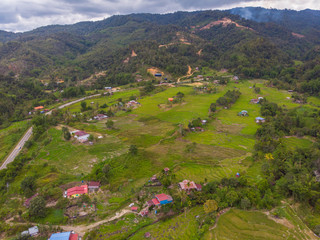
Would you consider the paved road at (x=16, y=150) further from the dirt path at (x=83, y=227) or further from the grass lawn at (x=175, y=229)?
the grass lawn at (x=175, y=229)

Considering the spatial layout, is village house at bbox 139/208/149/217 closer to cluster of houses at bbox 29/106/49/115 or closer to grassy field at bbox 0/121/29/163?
grassy field at bbox 0/121/29/163

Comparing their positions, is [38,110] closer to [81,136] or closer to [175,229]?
[81,136]

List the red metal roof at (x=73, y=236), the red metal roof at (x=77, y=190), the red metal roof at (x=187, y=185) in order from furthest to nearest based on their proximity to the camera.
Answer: the red metal roof at (x=187, y=185) → the red metal roof at (x=77, y=190) → the red metal roof at (x=73, y=236)

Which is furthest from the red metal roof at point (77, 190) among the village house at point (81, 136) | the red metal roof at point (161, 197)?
the village house at point (81, 136)

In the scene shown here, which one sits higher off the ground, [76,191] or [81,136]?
[81,136]

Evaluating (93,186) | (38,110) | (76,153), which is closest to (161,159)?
(93,186)

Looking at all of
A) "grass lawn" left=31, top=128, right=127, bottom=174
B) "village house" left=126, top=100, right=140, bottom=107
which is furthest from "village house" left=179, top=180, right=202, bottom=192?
"village house" left=126, top=100, right=140, bottom=107

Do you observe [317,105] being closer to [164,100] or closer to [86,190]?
[164,100]

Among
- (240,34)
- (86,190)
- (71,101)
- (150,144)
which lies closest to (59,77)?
(71,101)
